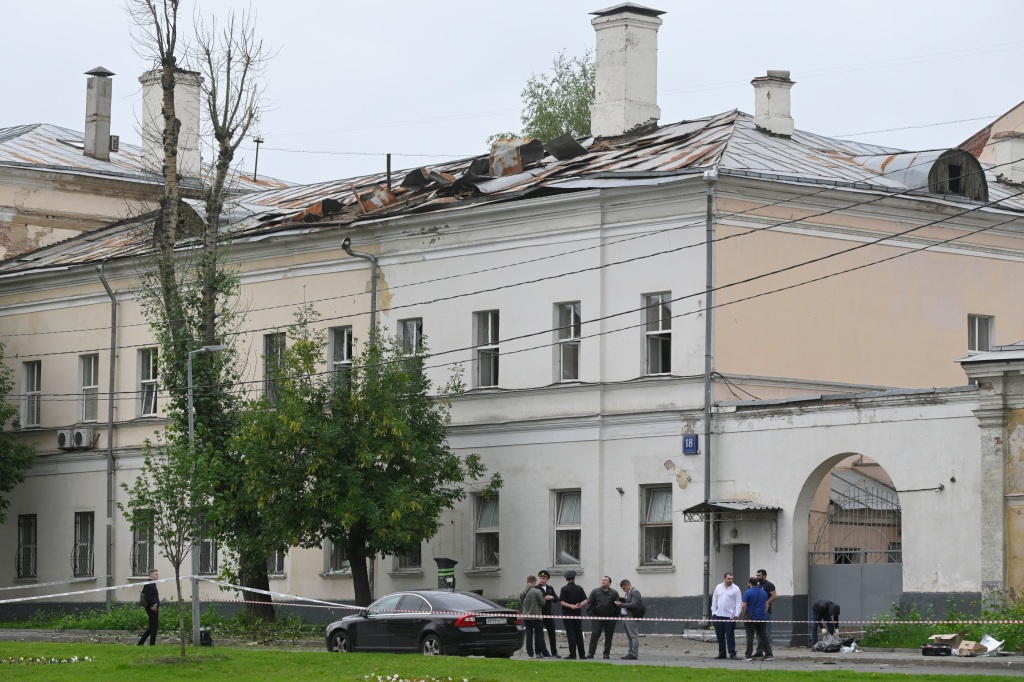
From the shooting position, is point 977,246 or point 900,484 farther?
point 977,246

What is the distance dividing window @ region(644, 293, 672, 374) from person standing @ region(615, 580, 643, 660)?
602 cm

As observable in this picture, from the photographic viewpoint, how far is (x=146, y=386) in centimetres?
4644

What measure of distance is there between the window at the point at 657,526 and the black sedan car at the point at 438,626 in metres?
5.42

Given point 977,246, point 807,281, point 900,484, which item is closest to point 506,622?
point 900,484

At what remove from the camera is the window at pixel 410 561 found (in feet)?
128

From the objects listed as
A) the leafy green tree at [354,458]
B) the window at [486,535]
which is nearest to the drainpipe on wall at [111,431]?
the leafy green tree at [354,458]

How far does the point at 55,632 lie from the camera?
42656mm

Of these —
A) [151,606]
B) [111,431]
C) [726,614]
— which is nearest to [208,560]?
[111,431]

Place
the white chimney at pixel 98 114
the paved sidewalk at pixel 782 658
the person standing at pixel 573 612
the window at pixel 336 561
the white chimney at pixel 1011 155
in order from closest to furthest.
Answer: the paved sidewalk at pixel 782 658 < the person standing at pixel 573 612 < the window at pixel 336 561 < the white chimney at pixel 1011 155 < the white chimney at pixel 98 114

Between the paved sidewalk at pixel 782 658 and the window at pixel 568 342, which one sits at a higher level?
the window at pixel 568 342

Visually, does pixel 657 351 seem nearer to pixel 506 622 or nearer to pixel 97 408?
pixel 506 622

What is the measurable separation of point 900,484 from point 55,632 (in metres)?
20.9

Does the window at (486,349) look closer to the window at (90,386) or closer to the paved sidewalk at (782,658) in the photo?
the paved sidewalk at (782,658)

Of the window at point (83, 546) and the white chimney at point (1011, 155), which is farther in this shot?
the window at point (83, 546)
